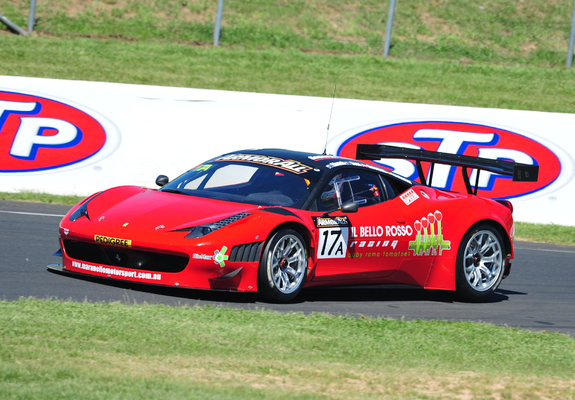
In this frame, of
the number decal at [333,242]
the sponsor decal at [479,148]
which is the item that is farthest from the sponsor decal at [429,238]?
the sponsor decal at [479,148]

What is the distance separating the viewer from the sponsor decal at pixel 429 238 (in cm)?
786

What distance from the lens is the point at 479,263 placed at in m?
8.34

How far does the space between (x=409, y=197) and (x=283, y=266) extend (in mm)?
1741

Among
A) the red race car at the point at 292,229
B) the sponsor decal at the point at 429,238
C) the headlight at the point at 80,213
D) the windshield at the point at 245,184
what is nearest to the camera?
the red race car at the point at 292,229

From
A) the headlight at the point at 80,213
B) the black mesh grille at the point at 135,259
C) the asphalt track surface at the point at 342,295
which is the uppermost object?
the headlight at the point at 80,213

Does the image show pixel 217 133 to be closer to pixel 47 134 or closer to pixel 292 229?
pixel 47 134

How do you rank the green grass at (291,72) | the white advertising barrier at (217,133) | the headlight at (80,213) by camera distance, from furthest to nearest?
the green grass at (291,72)
the white advertising barrier at (217,133)
the headlight at (80,213)

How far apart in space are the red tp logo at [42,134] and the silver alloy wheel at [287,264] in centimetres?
718

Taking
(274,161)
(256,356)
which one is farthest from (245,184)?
(256,356)

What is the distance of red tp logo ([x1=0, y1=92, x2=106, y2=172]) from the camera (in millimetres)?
13125

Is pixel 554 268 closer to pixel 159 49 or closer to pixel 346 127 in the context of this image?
pixel 346 127

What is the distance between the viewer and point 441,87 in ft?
69.7

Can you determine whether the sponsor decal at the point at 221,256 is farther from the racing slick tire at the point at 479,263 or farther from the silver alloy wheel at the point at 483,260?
the silver alloy wheel at the point at 483,260

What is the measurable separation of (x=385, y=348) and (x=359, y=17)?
2058cm
